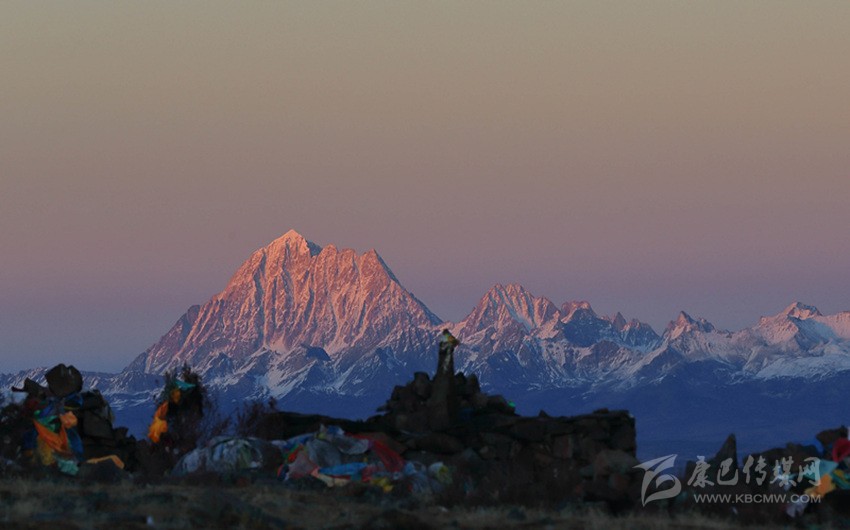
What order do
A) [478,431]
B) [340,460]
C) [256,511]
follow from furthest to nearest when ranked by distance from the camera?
[478,431] < [340,460] < [256,511]

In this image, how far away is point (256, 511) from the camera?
1099 inches

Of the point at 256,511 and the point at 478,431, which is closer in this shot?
the point at 256,511

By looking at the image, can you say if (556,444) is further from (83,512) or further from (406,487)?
(83,512)

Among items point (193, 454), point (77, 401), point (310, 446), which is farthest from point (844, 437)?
point (77, 401)

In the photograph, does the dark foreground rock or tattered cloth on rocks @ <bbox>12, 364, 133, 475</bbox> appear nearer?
tattered cloth on rocks @ <bbox>12, 364, 133, 475</bbox>

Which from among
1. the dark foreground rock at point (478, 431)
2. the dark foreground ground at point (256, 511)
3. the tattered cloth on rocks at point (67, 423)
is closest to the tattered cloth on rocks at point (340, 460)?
the dark foreground rock at point (478, 431)

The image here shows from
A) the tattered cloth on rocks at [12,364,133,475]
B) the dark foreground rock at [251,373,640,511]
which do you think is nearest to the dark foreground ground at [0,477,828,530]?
the tattered cloth on rocks at [12,364,133,475]

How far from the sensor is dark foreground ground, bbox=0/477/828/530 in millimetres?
27047

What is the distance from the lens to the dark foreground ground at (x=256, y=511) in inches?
1065

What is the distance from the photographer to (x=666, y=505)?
32.5 m

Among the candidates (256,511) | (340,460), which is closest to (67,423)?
(340,460)

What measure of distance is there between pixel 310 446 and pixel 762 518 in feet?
41.7

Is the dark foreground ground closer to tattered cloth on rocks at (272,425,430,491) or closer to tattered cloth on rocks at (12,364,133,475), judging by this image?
tattered cloth on rocks at (272,425,430,491)

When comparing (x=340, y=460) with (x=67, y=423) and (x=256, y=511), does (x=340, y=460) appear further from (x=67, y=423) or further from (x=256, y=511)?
(x=256, y=511)
